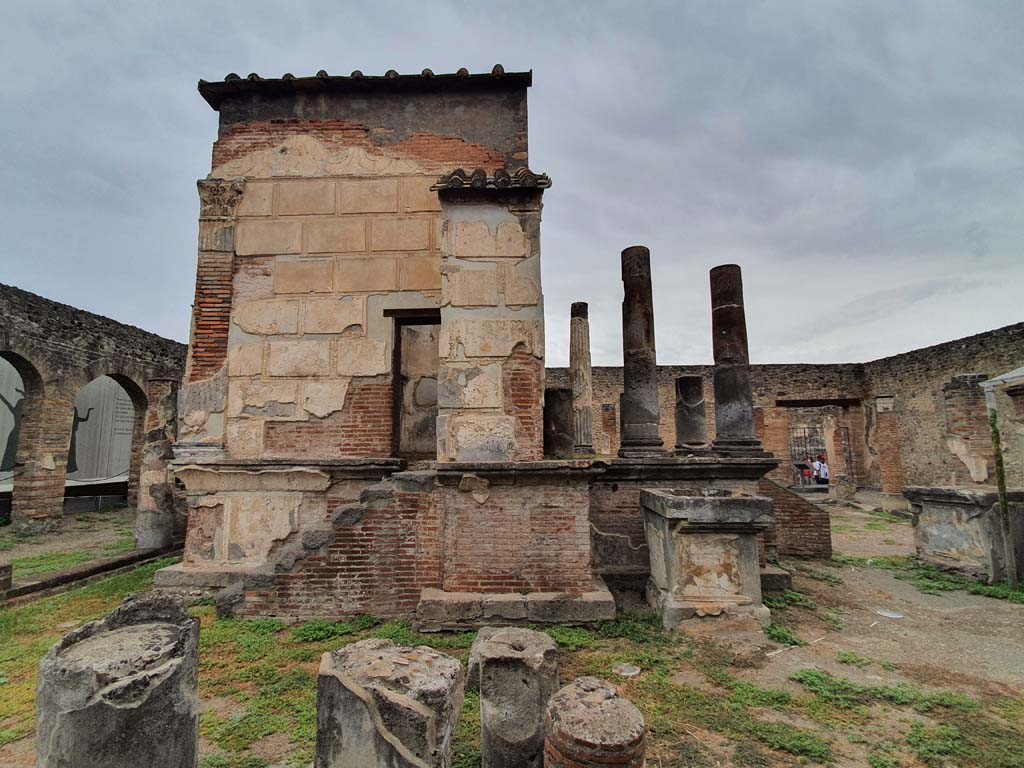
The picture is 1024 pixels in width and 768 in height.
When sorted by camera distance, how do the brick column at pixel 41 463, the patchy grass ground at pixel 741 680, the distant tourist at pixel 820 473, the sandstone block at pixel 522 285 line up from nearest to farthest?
1. the patchy grass ground at pixel 741 680
2. the sandstone block at pixel 522 285
3. the brick column at pixel 41 463
4. the distant tourist at pixel 820 473

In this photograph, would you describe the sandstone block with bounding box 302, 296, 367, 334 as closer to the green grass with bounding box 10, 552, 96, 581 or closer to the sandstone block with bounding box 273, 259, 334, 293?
the sandstone block with bounding box 273, 259, 334, 293

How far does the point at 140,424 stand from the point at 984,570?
17.2 metres

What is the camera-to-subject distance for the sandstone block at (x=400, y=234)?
6.58m

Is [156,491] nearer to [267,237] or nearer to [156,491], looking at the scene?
[156,491]

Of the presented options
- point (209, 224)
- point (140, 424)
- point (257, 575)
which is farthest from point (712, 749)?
point (140, 424)

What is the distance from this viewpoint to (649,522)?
5676mm

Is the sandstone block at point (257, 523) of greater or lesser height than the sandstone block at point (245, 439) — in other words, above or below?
below

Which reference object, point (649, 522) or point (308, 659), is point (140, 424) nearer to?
point (308, 659)

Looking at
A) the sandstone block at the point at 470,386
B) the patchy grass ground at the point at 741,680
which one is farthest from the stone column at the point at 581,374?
the patchy grass ground at the point at 741,680

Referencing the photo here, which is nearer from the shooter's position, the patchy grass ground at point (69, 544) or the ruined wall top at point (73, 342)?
the patchy grass ground at point (69, 544)

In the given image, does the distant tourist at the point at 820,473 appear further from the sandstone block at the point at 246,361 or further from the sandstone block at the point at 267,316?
the sandstone block at the point at 246,361

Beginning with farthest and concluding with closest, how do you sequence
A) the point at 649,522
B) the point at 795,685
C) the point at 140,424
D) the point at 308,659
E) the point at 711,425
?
1. the point at 711,425
2. the point at 140,424
3. the point at 649,522
4. the point at 308,659
5. the point at 795,685

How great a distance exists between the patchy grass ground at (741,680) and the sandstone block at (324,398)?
7.81 ft

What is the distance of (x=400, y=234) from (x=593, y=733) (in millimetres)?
5872
